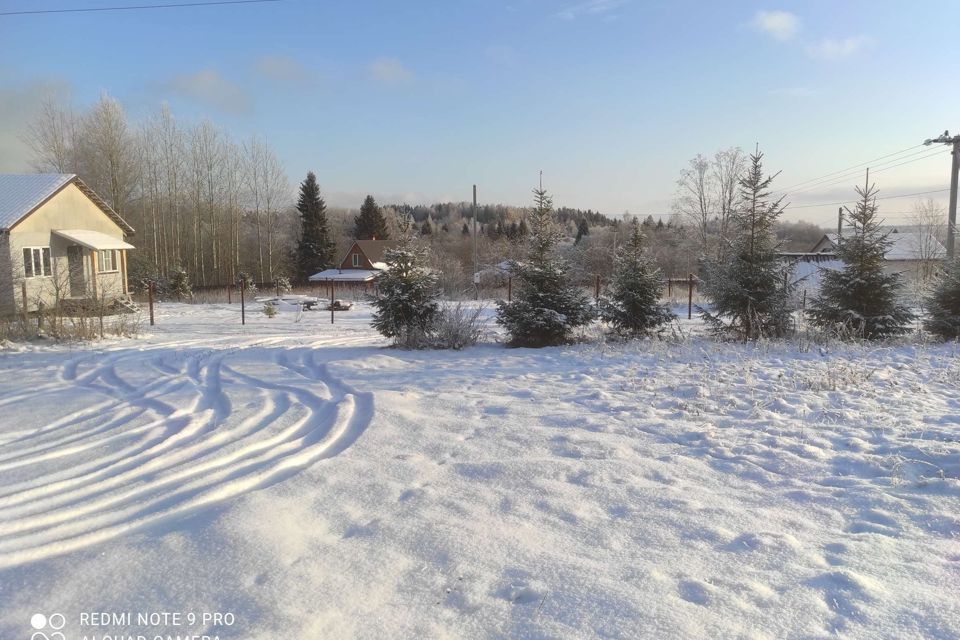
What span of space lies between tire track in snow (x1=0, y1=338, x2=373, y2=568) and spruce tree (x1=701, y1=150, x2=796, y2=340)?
7.73 meters

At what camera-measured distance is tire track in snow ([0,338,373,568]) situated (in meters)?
3.57

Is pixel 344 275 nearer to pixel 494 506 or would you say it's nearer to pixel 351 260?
pixel 351 260

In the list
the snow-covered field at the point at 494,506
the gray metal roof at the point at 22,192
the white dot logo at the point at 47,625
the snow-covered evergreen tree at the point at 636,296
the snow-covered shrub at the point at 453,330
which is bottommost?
the white dot logo at the point at 47,625

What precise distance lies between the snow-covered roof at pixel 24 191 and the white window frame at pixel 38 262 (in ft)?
4.31

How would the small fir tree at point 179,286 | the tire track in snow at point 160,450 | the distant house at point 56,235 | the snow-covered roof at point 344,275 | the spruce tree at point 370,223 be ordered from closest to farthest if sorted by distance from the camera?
the tire track in snow at point 160,450
the distant house at point 56,235
the small fir tree at point 179,286
the snow-covered roof at point 344,275
the spruce tree at point 370,223

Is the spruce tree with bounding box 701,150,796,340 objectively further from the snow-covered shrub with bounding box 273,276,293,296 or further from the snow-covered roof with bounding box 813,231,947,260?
the snow-covered shrub with bounding box 273,276,293,296

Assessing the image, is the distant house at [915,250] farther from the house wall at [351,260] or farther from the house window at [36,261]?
the house window at [36,261]

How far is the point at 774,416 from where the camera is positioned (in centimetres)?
553

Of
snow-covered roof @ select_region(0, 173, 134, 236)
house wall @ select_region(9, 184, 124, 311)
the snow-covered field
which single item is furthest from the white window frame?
the snow-covered field

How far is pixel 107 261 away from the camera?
2661 cm

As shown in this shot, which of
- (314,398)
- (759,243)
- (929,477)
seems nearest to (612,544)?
(929,477)

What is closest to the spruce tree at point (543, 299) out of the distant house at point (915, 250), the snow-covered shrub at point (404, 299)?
the snow-covered shrub at point (404, 299)

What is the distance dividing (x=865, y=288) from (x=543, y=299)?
6377 millimetres

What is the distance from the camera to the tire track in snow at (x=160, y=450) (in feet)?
11.7
